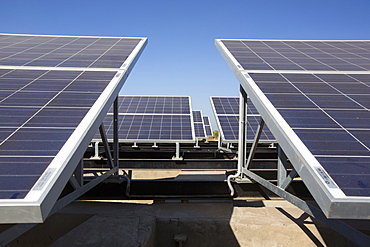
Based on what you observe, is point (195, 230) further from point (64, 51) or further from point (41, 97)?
point (64, 51)

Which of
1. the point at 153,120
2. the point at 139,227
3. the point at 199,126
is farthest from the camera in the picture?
the point at 199,126

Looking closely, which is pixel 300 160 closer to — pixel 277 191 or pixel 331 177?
pixel 331 177

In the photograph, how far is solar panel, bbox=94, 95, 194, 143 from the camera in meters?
14.3

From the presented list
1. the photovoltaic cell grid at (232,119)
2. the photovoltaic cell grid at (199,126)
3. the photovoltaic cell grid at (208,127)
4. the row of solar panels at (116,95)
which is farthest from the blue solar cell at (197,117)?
the row of solar panels at (116,95)

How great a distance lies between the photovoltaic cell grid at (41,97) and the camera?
3.46 metres

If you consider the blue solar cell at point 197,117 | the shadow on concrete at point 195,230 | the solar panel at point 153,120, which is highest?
the solar panel at point 153,120

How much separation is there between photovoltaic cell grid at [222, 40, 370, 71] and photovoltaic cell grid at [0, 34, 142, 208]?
321cm

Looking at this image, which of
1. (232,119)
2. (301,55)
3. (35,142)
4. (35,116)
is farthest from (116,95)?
(232,119)

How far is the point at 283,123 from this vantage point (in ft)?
14.8

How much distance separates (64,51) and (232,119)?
9.76m

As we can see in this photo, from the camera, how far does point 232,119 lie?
16672mm

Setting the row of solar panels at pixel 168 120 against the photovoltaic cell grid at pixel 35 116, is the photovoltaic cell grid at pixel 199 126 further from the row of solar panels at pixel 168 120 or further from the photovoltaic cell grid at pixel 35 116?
the photovoltaic cell grid at pixel 35 116

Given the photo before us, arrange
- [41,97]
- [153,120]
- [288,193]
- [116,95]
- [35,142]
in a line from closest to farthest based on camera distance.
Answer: [35,142], [288,193], [41,97], [116,95], [153,120]

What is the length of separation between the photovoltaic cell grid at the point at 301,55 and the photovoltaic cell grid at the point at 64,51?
3.19 metres
